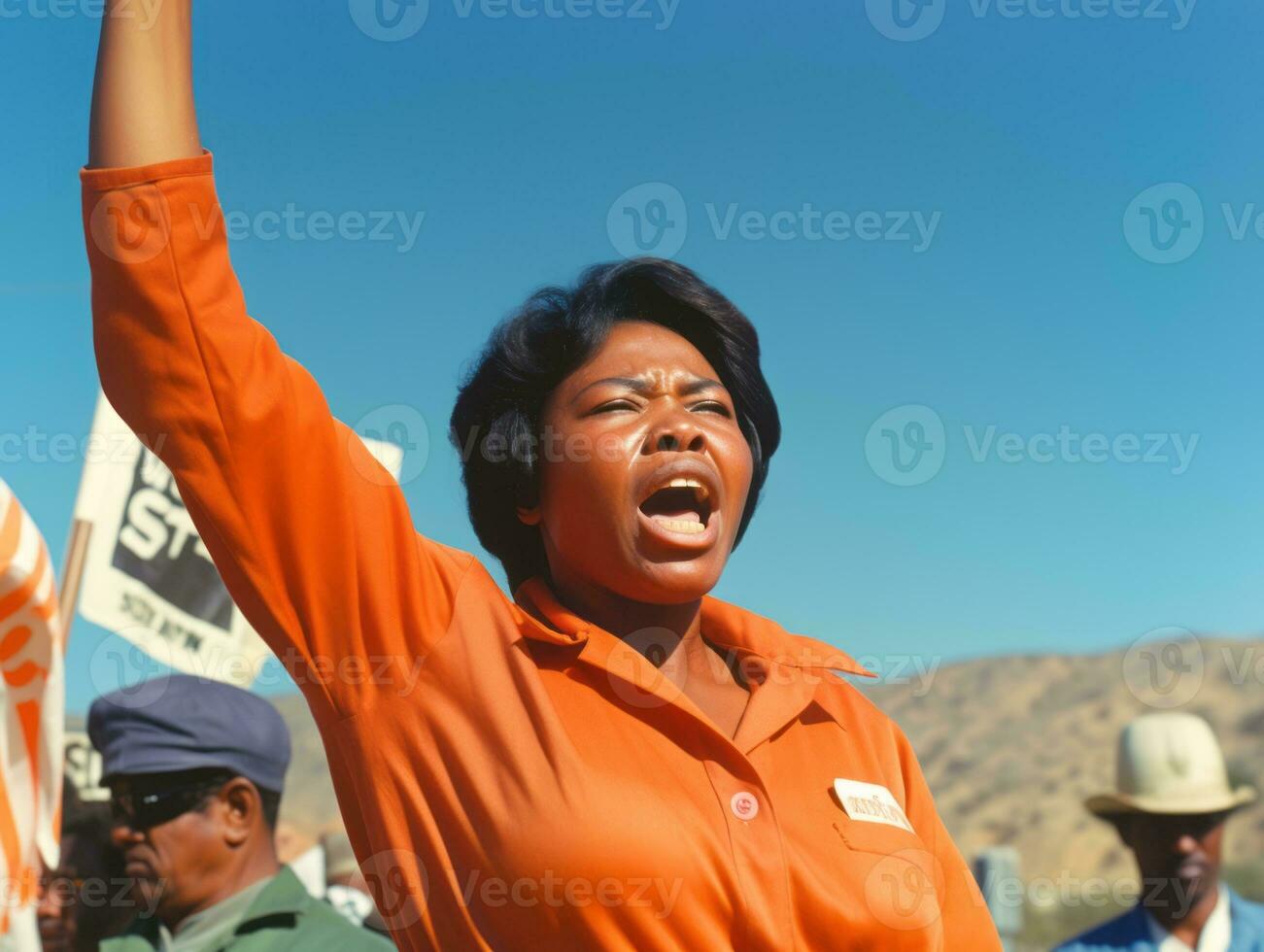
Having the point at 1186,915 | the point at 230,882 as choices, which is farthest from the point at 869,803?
the point at 1186,915

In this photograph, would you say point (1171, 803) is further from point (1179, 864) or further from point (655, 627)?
point (655, 627)

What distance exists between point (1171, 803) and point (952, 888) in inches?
119

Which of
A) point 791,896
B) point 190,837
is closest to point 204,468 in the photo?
point 791,896

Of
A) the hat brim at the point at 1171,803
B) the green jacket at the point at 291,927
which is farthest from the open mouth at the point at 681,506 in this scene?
the hat brim at the point at 1171,803

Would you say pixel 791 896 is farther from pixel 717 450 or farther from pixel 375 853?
pixel 717 450

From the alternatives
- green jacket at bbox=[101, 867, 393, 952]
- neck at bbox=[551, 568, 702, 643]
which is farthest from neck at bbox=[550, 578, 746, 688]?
green jacket at bbox=[101, 867, 393, 952]

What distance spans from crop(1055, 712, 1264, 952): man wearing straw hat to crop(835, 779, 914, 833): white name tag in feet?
8.41

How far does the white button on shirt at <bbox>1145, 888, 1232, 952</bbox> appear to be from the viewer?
4781 mm

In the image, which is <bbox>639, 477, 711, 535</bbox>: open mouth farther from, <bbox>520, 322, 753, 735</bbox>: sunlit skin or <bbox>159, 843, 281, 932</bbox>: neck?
<bbox>159, 843, 281, 932</bbox>: neck

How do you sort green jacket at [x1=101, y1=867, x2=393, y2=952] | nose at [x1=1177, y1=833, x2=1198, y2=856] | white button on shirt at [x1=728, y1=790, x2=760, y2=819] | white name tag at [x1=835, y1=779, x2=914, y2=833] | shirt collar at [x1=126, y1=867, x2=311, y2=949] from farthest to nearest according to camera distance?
nose at [x1=1177, y1=833, x2=1198, y2=856] → shirt collar at [x1=126, y1=867, x2=311, y2=949] → green jacket at [x1=101, y1=867, x2=393, y2=952] → white name tag at [x1=835, y1=779, x2=914, y2=833] → white button on shirt at [x1=728, y1=790, x2=760, y2=819]

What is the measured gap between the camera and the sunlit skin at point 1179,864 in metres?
4.84

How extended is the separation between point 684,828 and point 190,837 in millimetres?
2578

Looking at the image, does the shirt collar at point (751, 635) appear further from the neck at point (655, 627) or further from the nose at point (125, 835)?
the nose at point (125, 835)

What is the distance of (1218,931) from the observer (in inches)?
189
